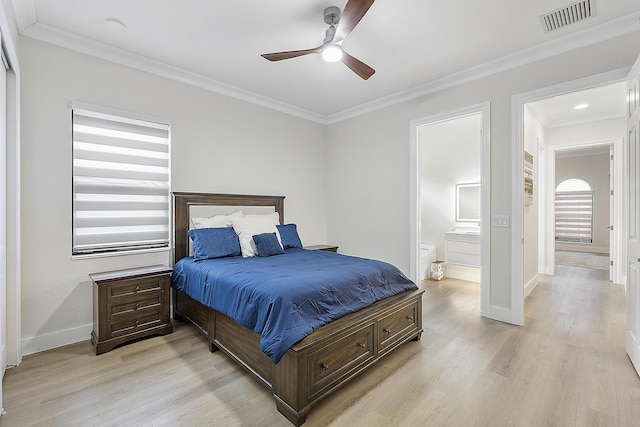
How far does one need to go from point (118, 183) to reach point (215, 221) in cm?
104

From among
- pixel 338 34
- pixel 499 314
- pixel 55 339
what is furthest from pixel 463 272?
pixel 55 339

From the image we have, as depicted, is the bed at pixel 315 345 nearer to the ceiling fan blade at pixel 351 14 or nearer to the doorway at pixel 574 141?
the ceiling fan blade at pixel 351 14

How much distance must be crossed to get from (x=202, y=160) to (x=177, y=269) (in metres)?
1.36

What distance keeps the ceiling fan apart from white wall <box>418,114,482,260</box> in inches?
120

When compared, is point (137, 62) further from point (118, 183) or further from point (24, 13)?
point (118, 183)

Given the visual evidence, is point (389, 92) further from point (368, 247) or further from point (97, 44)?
point (97, 44)

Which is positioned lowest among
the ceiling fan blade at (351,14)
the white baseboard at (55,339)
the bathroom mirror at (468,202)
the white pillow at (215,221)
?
the white baseboard at (55,339)

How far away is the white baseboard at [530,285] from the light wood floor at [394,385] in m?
1.10

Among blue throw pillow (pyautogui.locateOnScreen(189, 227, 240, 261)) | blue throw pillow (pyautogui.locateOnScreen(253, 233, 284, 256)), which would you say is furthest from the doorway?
blue throw pillow (pyautogui.locateOnScreen(189, 227, 240, 261))

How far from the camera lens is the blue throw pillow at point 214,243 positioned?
10.3 ft

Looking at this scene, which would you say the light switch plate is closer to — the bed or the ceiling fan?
the bed

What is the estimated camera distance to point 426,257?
203 inches

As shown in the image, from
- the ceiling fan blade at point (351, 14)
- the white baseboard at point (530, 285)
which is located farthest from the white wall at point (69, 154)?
the white baseboard at point (530, 285)

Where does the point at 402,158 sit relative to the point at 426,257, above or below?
above
